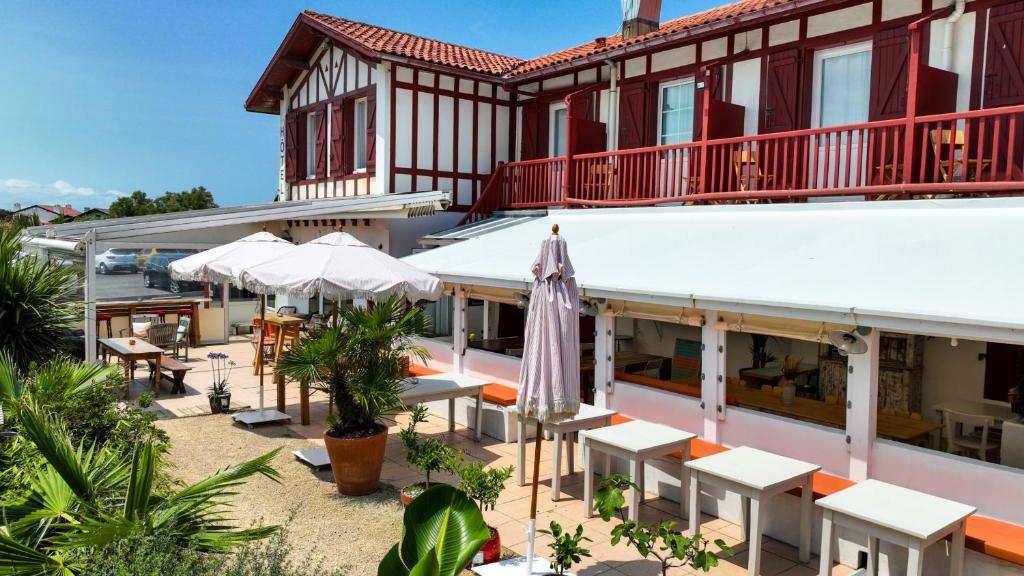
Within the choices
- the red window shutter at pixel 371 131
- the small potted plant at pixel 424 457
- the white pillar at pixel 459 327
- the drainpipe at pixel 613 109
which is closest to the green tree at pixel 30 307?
the small potted plant at pixel 424 457

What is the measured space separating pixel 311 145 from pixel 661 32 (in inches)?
415

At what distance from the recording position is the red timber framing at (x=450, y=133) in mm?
15953

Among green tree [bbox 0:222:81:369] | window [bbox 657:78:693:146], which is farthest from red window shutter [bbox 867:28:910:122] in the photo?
green tree [bbox 0:222:81:369]

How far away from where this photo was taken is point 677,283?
8164 mm

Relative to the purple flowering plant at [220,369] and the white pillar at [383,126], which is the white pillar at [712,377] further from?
the white pillar at [383,126]

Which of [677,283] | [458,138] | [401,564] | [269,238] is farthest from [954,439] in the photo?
[458,138]

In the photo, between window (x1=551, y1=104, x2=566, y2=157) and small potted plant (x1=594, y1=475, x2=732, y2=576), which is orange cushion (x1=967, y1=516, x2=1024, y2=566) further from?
window (x1=551, y1=104, x2=566, y2=157)

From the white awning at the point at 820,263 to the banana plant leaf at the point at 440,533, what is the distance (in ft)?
12.6

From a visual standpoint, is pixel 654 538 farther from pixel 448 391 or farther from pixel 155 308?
pixel 155 308

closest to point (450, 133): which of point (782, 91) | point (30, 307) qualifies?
point (782, 91)

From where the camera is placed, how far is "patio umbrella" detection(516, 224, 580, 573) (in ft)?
19.9

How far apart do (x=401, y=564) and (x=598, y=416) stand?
4474 millimetres

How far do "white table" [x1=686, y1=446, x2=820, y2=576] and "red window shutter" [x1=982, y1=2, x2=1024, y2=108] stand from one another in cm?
572

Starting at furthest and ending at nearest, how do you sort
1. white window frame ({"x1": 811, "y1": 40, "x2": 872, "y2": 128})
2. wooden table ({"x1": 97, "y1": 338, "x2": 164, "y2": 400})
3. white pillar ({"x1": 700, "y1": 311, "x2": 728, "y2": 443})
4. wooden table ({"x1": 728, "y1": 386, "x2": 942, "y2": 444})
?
1. wooden table ({"x1": 97, "y1": 338, "x2": 164, "y2": 400})
2. white window frame ({"x1": 811, "y1": 40, "x2": 872, "y2": 128})
3. white pillar ({"x1": 700, "y1": 311, "x2": 728, "y2": 443})
4. wooden table ({"x1": 728, "y1": 386, "x2": 942, "y2": 444})
